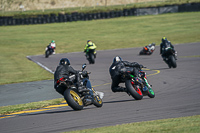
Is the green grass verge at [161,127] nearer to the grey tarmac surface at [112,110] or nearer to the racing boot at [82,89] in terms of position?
the grey tarmac surface at [112,110]

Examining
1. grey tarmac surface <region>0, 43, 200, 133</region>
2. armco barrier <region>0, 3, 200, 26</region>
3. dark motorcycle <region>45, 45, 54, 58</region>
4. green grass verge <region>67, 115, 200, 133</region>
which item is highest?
green grass verge <region>67, 115, 200, 133</region>

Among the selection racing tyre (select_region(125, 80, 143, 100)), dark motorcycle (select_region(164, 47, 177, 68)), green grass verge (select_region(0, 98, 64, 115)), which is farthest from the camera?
dark motorcycle (select_region(164, 47, 177, 68))

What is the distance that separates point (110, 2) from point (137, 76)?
6482 centimetres

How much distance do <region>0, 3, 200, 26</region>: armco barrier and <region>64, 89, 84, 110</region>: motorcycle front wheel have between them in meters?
42.3

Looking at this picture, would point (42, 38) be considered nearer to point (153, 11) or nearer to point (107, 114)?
point (153, 11)

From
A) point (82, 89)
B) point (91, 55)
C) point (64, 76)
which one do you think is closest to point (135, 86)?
point (82, 89)

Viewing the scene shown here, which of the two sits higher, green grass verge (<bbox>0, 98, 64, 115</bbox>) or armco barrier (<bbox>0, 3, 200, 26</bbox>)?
green grass verge (<bbox>0, 98, 64, 115</bbox>)

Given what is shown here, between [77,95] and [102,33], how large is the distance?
38434 millimetres

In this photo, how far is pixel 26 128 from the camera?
27.2 ft

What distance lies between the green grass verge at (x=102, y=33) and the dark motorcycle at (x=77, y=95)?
2474cm

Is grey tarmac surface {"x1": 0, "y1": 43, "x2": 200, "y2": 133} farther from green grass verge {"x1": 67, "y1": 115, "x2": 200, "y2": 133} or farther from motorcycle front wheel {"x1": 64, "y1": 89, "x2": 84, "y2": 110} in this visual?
green grass verge {"x1": 67, "y1": 115, "x2": 200, "y2": 133}

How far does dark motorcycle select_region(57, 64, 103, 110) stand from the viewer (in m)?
9.65

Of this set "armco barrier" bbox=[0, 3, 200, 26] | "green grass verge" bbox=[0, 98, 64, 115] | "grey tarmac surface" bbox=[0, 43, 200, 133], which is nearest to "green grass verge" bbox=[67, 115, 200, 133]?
"grey tarmac surface" bbox=[0, 43, 200, 133]

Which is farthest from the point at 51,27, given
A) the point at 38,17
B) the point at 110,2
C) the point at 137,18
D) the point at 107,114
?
the point at 107,114
